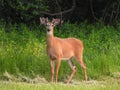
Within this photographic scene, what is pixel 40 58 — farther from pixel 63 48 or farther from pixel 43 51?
pixel 63 48

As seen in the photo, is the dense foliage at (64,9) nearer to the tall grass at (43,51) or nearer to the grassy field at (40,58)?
the tall grass at (43,51)

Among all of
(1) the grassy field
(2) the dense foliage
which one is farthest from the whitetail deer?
(2) the dense foliage

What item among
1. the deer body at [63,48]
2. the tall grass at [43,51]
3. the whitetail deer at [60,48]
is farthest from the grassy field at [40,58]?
the deer body at [63,48]

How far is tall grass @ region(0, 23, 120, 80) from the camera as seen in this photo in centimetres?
1519

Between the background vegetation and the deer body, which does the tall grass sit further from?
the deer body

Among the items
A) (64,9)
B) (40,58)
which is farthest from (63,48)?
(64,9)

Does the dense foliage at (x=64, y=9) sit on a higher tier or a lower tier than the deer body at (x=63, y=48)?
higher

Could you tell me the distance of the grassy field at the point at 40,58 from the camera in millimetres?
14579

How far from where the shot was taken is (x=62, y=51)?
14.8m

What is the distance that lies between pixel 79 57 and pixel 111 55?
1.58 metres

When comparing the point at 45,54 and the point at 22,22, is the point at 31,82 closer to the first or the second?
the point at 45,54

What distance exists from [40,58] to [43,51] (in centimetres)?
50

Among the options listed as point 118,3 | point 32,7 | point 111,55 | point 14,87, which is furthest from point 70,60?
point 118,3

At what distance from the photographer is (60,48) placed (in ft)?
48.1
